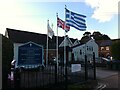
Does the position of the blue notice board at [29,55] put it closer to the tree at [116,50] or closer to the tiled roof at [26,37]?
the tree at [116,50]

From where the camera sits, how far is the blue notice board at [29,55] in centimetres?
1066

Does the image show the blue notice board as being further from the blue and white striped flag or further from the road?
the blue and white striped flag

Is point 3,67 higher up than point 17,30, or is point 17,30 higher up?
point 17,30

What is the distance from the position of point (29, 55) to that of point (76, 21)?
941 cm

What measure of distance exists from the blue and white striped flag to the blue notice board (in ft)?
27.1

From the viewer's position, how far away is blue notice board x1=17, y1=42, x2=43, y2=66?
10.7m

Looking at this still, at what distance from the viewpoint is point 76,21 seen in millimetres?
19609

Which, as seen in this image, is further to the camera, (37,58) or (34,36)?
(34,36)

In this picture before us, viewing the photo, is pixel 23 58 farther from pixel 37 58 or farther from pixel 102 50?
pixel 102 50

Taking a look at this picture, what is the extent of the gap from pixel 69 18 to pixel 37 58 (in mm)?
9474

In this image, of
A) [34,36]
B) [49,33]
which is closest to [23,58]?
[49,33]

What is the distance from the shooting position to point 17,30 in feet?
185

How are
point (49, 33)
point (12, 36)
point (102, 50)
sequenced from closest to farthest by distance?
point (49, 33) → point (12, 36) → point (102, 50)

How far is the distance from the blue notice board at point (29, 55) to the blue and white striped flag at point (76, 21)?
27.1 feet
